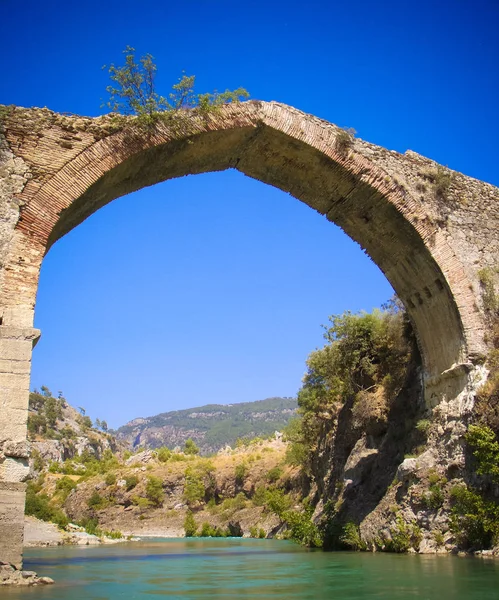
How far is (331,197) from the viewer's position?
11.6 metres

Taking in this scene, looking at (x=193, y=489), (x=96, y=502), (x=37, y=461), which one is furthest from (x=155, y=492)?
(x=37, y=461)

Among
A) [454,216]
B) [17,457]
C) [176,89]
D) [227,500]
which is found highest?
[176,89]

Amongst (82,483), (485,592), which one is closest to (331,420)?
(485,592)

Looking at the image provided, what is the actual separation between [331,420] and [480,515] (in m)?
9.50

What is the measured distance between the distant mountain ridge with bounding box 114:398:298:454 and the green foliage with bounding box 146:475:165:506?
73907 mm

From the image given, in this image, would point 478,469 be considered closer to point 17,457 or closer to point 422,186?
point 422,186

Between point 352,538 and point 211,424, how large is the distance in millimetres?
128439

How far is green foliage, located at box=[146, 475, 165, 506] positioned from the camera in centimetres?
3619

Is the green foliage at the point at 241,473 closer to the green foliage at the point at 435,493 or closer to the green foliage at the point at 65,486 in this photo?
the green foliage at the point at 65,486

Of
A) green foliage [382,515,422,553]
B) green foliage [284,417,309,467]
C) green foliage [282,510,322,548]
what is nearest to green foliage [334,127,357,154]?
green foliage [382,515,422,553]

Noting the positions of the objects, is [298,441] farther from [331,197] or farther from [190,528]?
[331,197]

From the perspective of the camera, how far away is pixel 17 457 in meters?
7.12

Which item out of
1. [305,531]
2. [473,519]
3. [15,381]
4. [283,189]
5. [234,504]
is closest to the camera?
[15,381]

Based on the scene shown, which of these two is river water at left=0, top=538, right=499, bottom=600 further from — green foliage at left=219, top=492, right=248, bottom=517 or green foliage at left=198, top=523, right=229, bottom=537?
green foliage at left=219, top=492, right=248, bottom=517
